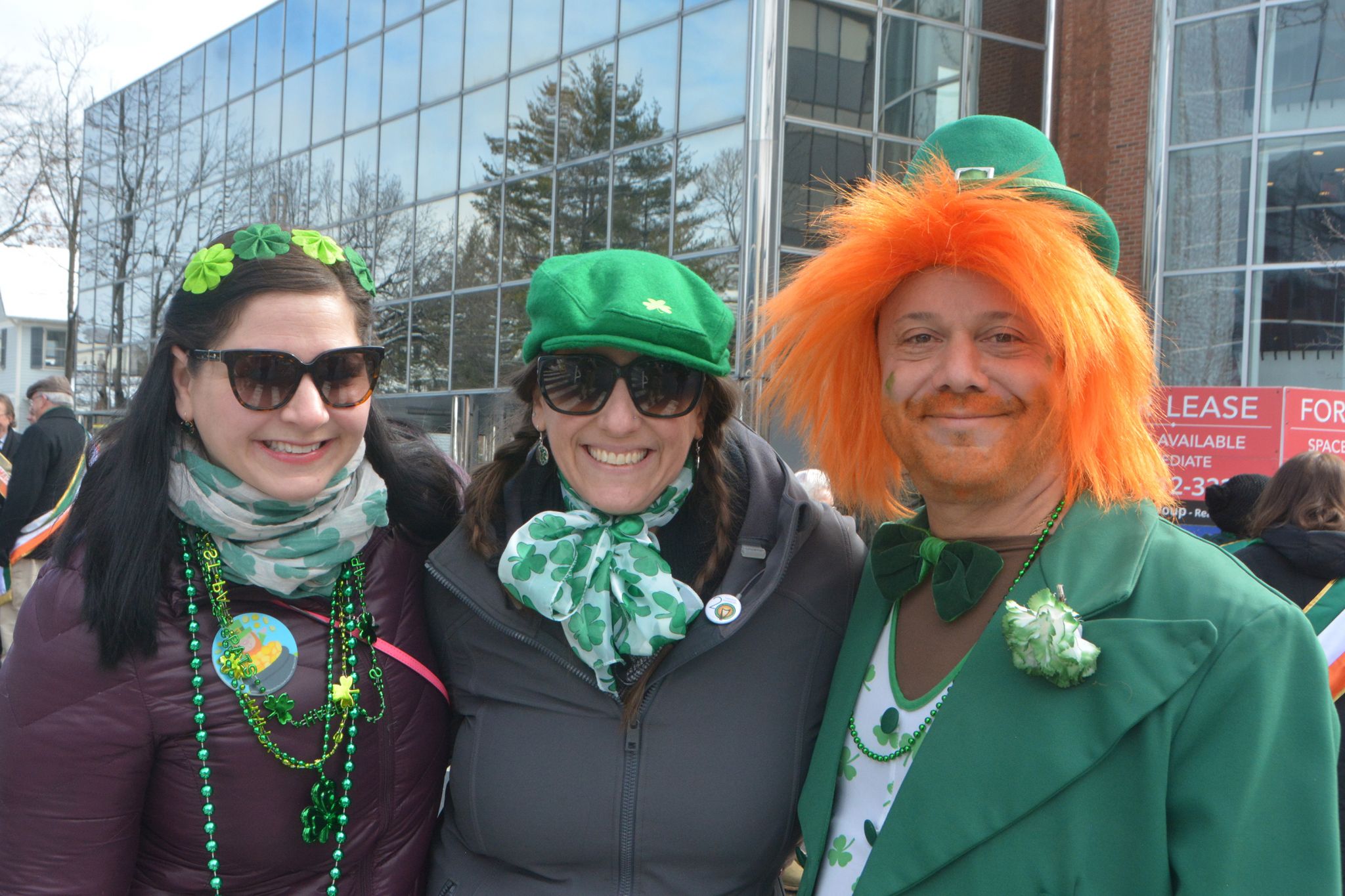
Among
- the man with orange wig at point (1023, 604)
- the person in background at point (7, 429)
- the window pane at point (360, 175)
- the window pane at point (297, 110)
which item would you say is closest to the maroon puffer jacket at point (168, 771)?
the man with orange wig at point (1023, 604)

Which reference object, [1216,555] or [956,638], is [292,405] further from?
[1216,555]

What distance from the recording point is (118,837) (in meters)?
1.84

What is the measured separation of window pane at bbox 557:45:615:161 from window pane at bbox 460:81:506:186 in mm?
1175

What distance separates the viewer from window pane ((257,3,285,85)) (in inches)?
714

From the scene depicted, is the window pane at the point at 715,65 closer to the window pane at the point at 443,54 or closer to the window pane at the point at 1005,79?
the window pane at the point at 1005,79

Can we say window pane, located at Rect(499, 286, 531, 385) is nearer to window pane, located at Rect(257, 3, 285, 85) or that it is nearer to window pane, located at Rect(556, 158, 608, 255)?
window pane, located at Rect(556, 158, 608, 255)

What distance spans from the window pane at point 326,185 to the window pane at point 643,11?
636 centimetres

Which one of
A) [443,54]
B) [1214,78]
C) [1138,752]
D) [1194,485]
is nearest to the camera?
[1138,752]

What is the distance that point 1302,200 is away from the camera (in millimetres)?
10695

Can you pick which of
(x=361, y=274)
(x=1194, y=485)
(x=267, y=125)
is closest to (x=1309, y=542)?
(x=361, y=274)

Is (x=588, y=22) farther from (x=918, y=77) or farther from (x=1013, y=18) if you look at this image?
(x=1013, y=18)

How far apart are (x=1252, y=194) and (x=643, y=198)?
652 cm

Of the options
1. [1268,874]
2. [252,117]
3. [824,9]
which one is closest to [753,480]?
[1268,874]

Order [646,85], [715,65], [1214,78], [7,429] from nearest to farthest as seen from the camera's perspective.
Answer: [7,429]
[715,65]
[1214,78]
[646,85]
